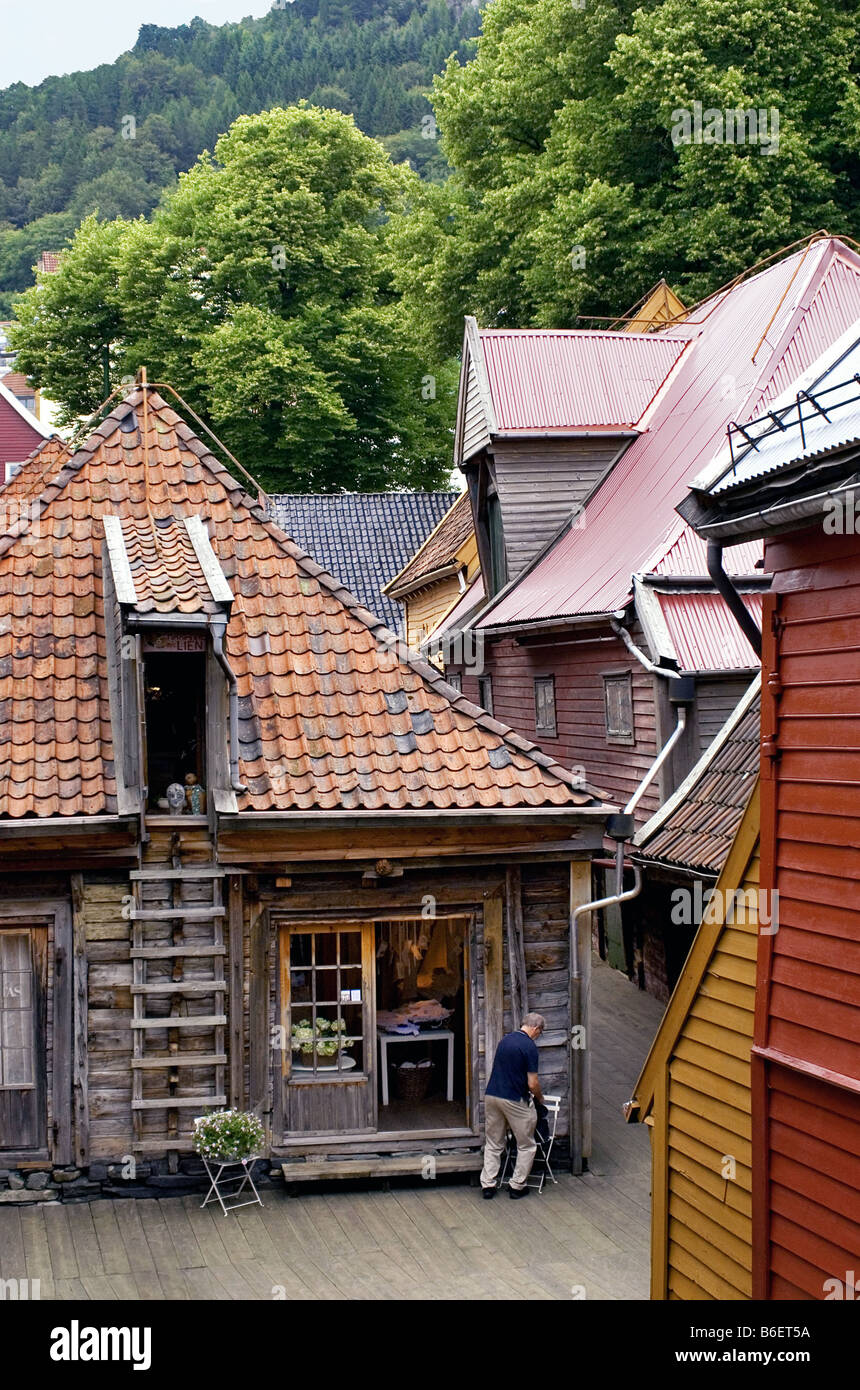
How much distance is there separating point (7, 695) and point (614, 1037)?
8.13 meters

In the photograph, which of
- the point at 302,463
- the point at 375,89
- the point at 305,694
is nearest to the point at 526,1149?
the point at 305,694

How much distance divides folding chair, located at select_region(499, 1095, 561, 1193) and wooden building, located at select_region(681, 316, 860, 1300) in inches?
203

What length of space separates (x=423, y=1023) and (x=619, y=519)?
28.5ft

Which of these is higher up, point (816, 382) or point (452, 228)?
point (452, 228)

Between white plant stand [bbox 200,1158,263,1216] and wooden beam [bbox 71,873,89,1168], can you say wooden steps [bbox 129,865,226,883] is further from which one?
white plant stand [bbox 200,1158,263,1216]

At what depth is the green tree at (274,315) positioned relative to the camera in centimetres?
3719

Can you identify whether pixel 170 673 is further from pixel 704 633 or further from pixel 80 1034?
pixel 704 633

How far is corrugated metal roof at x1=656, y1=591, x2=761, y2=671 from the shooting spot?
1639 centimetres

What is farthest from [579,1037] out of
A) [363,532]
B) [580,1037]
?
[363,532]

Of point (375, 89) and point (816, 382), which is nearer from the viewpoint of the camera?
point (816, 382)

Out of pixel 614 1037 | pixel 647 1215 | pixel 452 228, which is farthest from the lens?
pixel 452 228

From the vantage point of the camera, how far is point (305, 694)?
42.0 feet
